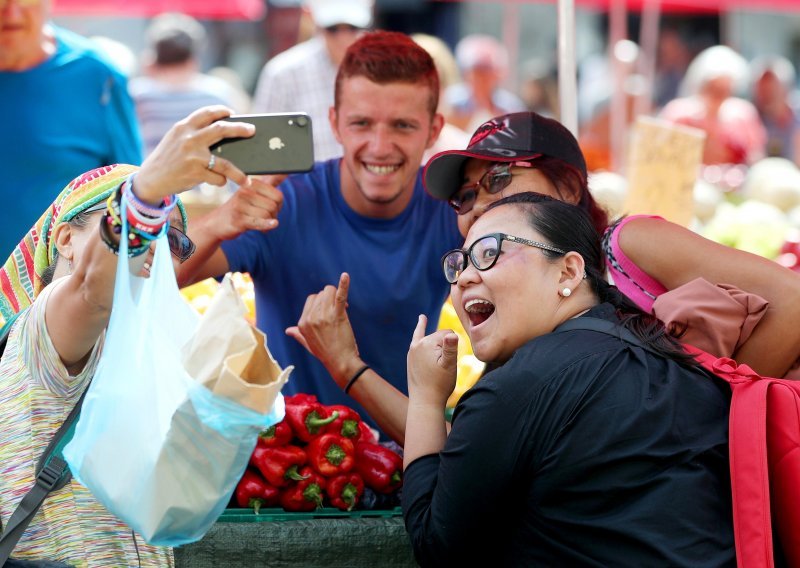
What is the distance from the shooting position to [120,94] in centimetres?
472

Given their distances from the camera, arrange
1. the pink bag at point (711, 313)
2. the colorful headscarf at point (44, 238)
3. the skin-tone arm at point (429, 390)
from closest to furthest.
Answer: the colorful headscarf at point (44, 238) → the skin-tone arm at point (429, 390) → the pink bag at point (711, 313)

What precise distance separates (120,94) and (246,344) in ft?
9.89

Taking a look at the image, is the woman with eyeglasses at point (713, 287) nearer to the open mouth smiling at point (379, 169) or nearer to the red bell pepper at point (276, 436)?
the open mouth smiling at point (379, 169)

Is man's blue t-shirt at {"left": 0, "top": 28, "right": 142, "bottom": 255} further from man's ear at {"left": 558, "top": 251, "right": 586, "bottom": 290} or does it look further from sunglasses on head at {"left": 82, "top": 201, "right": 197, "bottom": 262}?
man's ear at {"left": 558, "top": 251, "right": 586, "bottom": 290}

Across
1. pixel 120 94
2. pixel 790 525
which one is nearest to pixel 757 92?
pixel 120 94

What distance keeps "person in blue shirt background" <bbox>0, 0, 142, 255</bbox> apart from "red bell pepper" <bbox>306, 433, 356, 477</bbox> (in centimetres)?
197

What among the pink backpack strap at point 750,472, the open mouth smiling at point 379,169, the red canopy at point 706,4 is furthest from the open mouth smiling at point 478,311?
the red canopy at point 706,4

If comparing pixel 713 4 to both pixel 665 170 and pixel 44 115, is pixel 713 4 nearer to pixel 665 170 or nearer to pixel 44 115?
pixel 665 170

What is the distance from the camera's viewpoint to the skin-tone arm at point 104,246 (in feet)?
6.79

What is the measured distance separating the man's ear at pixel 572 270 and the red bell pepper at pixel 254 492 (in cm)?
90

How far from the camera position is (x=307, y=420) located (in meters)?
2.89

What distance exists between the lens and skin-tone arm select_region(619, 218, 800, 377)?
2.63 meters

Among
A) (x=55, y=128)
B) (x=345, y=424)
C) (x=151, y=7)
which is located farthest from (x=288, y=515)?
(x=151, y=7)

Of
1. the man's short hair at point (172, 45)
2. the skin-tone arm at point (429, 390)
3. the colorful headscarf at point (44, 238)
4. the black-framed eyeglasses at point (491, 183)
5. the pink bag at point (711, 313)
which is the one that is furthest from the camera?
the man's short hair at point (172, 45)
